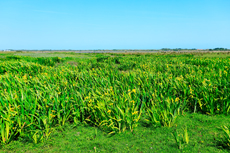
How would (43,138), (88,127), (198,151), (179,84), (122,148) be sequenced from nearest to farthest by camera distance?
(198,151) → (122,148) → (43,138) → (88,127) → (179,84)

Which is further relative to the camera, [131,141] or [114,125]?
[114,125]

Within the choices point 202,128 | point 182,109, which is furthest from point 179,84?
point 202,128

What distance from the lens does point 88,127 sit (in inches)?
114

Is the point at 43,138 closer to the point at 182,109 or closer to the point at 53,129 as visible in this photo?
the point at 53,129

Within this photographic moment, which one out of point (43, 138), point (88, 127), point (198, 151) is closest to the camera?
point (198, 151)

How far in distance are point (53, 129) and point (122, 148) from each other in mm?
1236

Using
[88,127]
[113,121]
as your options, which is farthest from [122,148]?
[88,127]

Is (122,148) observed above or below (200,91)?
below

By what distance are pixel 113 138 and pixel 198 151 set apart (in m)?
1.20

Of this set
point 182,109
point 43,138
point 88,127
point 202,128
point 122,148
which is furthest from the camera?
point 182,109

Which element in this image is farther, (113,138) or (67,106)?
(67,106)

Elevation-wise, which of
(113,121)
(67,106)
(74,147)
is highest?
(67,106)

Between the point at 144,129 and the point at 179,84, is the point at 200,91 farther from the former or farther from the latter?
the point at 144,129

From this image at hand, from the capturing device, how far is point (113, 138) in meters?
2.52
